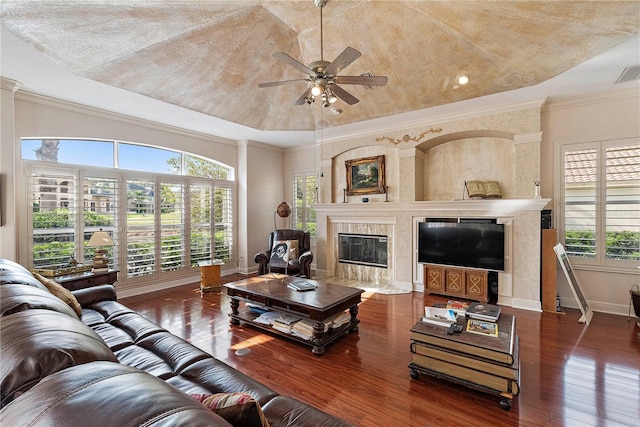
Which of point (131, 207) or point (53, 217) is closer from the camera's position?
point (53, 217)

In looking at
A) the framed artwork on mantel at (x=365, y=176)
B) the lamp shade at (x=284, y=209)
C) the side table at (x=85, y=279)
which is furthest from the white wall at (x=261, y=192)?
the side table at (x=85, y=279)

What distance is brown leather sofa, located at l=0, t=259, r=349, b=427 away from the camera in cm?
59

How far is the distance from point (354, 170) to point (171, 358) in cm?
479

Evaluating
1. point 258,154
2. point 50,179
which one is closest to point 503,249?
point 258,154

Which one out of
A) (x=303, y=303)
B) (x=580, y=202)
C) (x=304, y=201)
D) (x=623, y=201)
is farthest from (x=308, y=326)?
(x=623, y=201)

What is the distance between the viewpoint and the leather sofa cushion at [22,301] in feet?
4.54

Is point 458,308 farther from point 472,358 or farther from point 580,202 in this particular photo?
point 580,202

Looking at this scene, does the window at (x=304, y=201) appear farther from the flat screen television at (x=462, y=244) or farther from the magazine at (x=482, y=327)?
the magazine at (x=482, y=327)

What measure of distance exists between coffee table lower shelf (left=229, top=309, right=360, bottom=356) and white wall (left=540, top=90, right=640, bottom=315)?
3422 millimetres

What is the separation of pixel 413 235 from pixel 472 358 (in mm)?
3054

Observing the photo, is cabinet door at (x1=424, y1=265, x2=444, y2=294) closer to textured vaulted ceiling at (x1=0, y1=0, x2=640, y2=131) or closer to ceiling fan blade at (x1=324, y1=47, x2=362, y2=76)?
textured vaulted ceiling at (x1=0, y1=0, x2=640, y2=131)

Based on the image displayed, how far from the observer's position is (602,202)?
3.92 m

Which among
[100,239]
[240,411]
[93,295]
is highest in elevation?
[100,239]

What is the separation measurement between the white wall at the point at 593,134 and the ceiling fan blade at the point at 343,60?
12.5ft
